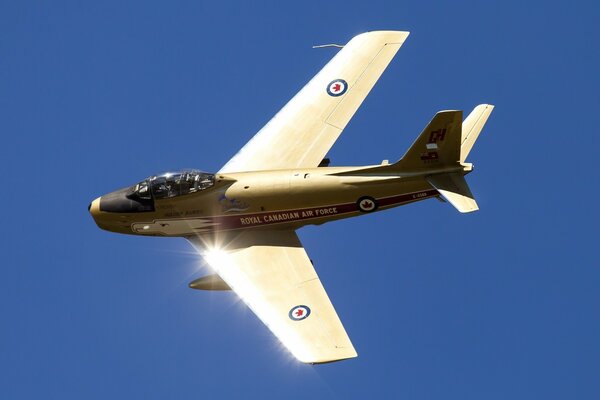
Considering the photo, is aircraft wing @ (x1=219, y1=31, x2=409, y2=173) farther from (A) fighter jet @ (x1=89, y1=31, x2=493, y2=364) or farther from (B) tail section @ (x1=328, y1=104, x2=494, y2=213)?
(B) tail section @ (x1=328, y1=104, x2=494, y2=213)

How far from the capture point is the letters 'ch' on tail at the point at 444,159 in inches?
1689

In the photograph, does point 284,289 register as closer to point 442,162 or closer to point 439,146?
point 442,162

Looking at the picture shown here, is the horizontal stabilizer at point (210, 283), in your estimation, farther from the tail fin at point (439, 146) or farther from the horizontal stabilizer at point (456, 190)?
the horizontal stabilizer at point (456, 190)

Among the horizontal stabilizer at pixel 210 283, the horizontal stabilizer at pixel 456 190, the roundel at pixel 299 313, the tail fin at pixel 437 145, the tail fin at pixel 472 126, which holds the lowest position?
the roundel at pixel 299 313

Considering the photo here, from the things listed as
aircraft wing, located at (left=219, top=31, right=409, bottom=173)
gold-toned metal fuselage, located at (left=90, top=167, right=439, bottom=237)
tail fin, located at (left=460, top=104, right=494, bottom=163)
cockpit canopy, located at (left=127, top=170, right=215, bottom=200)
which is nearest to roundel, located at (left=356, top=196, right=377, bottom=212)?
gold-toned metal fuselage, located at (left=90, top=167, right=439, bottom=237)

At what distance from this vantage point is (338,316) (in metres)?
41.0

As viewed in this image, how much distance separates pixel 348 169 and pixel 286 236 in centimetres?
315

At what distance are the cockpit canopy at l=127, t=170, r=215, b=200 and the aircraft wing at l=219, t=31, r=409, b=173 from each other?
2.00 meters

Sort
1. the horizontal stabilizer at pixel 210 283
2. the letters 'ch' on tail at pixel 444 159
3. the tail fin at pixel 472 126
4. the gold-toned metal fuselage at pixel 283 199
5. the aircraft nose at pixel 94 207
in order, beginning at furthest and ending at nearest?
1. the aircraft nose at pixel 94 207
2. the tail fin at pixel 472 126
3. the gold-toned metal fuselage at pixel 283 199
4. the horizontal stabilizer at pixel 210 283
5. the letters 'ch' on tail at pixel 444 159

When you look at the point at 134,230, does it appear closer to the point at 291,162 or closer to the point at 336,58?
the point at 291,162

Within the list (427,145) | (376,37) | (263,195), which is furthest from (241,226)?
(376,37)

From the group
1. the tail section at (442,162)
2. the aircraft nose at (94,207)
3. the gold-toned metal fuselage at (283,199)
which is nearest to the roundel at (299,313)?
the gold-toned metal fuselage at (283,199)

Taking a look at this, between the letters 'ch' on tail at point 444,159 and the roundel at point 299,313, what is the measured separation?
236 inches

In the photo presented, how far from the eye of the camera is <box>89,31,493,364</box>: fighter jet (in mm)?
42531
